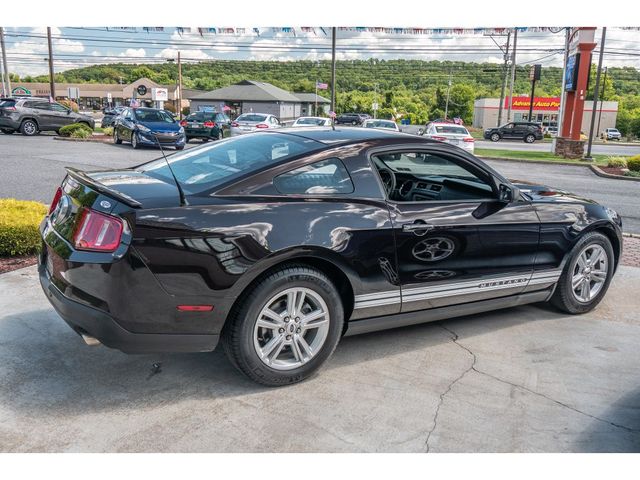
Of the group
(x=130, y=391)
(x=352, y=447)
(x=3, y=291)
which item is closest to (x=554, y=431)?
(x=352, y=447)

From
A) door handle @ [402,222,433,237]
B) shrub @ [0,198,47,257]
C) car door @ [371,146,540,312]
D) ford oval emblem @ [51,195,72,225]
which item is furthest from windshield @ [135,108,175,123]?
door handle @ [402,222,433,237]

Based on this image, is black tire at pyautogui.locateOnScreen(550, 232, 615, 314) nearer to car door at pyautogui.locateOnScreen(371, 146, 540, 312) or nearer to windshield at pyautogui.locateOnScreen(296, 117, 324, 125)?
car door at pyautogui.locateOnScreen(371, 146, 540, 312)

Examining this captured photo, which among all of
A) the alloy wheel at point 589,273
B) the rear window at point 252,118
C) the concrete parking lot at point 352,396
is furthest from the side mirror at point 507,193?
the rear window at point 252,118

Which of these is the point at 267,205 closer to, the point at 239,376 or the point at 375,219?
the point at 375,219

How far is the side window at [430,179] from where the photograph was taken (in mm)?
4422

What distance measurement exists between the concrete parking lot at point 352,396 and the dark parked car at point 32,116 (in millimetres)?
23869

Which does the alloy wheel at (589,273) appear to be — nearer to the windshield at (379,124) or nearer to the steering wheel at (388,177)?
the steering wheel at (388,177)

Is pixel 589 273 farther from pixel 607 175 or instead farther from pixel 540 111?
pixel 540 111

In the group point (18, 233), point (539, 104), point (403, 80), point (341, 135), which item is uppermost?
point (403, 80)

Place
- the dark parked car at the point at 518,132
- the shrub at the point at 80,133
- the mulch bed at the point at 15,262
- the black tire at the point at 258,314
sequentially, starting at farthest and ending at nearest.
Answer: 1. the dark parked car at the point at 518,132
2. the shrub at the point at 80,133
3. the mulch bed at the point at 15,262
4. the black tire at the point at 258,314

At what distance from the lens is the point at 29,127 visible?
2547 cm

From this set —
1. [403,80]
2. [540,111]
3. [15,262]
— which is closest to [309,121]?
[15,262]

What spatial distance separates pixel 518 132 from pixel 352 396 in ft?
157

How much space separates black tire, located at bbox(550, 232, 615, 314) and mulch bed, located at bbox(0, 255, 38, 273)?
16.4 ft
